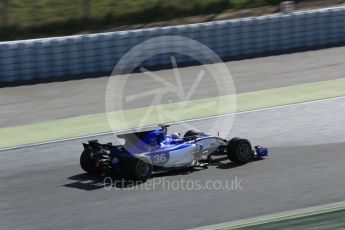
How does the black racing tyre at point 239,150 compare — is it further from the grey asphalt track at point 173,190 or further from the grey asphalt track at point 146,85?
the grey asphalt track at point 146,85

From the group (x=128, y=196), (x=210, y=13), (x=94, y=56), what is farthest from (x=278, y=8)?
(x=128, y=196)

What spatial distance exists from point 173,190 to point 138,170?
1.70 feet

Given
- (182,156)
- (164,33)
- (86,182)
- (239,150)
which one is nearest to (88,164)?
(86,182)

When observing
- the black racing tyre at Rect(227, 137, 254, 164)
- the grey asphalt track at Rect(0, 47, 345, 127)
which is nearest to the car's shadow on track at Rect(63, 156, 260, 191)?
the black racing tyre at Rect(227, 137, 254, 164)

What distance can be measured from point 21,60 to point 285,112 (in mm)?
6106

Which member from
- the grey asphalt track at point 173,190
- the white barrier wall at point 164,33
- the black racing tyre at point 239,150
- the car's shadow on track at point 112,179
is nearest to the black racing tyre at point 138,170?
the car's shadow on track at point 112,179

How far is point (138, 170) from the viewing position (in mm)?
9656

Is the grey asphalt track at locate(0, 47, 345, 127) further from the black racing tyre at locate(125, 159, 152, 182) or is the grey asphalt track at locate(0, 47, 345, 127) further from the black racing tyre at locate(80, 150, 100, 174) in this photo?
the black racing tyre at locate(125, 159, 152, 182)

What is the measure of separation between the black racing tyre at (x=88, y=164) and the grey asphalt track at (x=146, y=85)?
4052 mm

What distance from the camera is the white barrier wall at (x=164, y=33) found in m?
16.5

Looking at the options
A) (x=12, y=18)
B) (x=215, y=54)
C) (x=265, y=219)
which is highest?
(x=12, y=18)

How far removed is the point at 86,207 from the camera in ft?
29.4

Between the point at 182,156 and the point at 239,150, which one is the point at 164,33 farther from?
the point at 182,156

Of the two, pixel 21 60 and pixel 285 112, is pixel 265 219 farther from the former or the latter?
pixel 21 60
